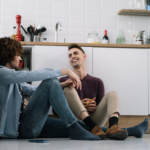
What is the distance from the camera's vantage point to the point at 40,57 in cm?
355

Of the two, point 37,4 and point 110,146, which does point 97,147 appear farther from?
point 37,4

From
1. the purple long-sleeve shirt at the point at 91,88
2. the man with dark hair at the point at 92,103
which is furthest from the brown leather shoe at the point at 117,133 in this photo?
the purple long-sleeve shirt at the point at 91,88

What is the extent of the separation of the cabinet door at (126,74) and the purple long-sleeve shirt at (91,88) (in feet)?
0.74

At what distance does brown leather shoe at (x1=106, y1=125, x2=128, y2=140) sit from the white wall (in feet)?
6.61

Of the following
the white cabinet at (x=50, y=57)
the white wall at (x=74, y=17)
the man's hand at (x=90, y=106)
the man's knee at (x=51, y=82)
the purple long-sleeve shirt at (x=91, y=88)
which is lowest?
the man's hand at (x=90, y=106)

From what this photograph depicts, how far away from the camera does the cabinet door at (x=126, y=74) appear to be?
3625mm

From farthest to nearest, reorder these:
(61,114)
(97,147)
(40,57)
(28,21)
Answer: (28,21)
(40,57)
(61,114)
(97,147)

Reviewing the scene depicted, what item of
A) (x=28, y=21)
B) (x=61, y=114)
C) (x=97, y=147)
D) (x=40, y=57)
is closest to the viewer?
(x=97, y=147)

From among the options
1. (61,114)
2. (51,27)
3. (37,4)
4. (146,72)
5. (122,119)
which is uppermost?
(37,4)

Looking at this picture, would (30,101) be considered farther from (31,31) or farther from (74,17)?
(74,17)

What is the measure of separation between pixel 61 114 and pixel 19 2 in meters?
2.31

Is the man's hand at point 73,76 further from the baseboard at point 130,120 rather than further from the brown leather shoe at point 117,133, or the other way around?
the baseboard at point 130,120

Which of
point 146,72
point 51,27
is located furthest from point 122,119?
point 51,27

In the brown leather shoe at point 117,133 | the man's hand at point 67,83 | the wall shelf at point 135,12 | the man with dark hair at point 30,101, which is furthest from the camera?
the wall shelf at point 135,12
